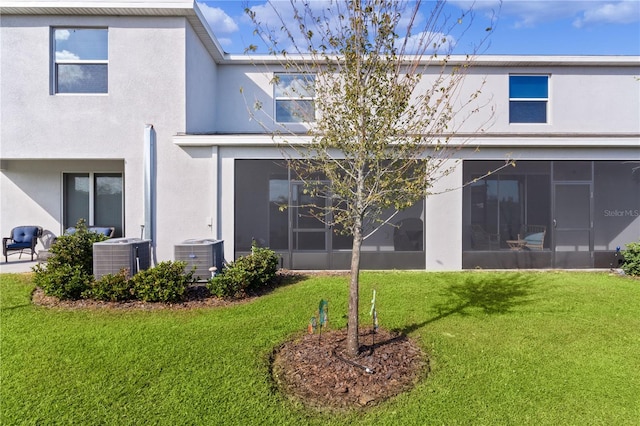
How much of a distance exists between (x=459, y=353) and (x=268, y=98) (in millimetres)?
9748

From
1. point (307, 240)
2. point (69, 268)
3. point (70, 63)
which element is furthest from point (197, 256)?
point (70, 63)

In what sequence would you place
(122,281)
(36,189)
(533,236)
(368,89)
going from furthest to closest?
(36,189) < (533,236) < (122,281) < (368,89)

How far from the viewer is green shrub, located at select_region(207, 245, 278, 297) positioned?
676cm

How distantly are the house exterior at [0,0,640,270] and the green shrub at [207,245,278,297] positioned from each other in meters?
1.92

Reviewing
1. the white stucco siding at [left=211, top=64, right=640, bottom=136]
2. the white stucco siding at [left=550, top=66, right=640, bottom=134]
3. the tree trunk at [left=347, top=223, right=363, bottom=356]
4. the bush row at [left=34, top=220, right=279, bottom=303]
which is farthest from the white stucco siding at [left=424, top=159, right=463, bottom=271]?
the tree trunk at [left=347, top=223, right=363, bottom=356]

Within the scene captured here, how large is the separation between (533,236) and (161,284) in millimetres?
9142

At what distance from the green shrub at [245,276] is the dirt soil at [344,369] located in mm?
2114

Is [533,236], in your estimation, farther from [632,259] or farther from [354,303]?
[354,303]

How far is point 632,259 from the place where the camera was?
9070 mm

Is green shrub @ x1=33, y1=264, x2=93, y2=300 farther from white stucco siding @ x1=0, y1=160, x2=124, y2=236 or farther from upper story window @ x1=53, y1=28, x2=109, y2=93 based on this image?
upper story window @ x1=53, y1=28, x2=109, y2=93

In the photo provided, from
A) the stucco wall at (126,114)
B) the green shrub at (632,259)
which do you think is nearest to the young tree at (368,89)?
the stucco wall at (126,114)

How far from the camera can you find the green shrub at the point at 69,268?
648cm

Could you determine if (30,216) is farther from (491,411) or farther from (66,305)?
(491,411)

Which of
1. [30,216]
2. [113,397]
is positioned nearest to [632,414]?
[113,397]
